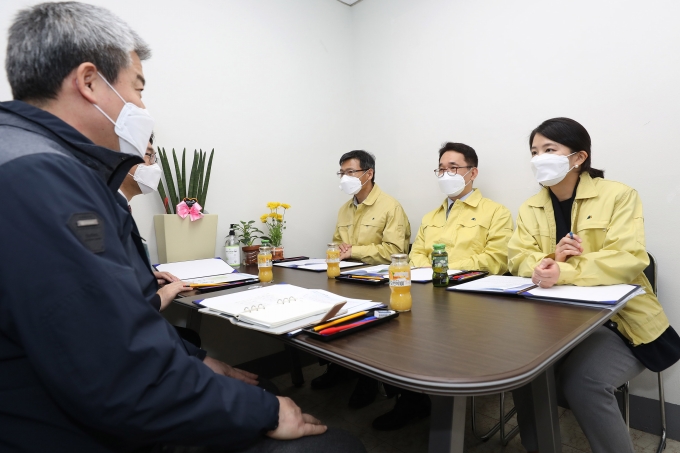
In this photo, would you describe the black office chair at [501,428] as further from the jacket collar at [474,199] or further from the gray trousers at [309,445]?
the gray trousers at [309,445]

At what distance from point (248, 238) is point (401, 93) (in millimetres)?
1600

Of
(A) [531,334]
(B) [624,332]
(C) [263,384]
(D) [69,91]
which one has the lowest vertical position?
(C) [263,384]

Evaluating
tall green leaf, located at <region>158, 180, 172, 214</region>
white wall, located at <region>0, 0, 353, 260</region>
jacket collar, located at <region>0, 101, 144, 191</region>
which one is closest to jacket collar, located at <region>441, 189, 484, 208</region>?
white wall, located at <region>0, 0, 353, 260</region>

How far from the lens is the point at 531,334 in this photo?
0.81 m

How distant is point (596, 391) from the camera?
116 centimetres

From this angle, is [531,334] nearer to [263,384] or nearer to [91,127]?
[263,384]

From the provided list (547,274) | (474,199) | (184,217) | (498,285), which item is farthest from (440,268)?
(184,217)

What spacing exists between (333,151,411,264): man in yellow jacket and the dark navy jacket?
1.73 m

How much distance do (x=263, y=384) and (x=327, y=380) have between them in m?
1.19

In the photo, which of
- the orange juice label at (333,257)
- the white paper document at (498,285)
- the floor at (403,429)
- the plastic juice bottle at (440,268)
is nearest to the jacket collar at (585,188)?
the white paper document at (498,285)

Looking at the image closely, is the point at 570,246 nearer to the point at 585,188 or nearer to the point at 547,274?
the point at 547,274

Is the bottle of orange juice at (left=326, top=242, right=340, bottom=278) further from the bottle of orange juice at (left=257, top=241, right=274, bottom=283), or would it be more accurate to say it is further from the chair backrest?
the chair backrest

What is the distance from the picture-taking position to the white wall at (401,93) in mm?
1730

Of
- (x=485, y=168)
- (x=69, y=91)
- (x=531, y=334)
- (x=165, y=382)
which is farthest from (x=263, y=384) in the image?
(x=485, y=168)
